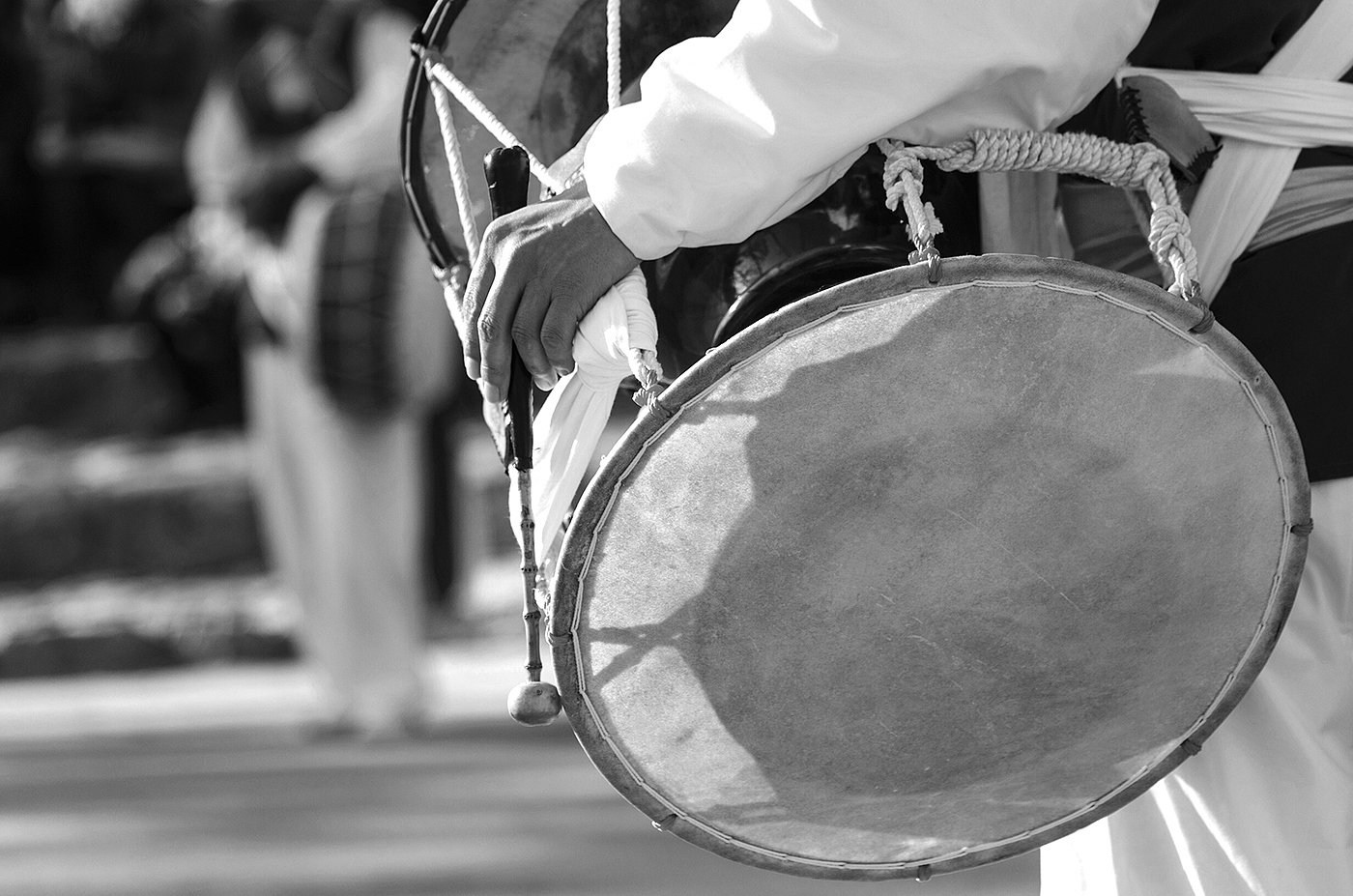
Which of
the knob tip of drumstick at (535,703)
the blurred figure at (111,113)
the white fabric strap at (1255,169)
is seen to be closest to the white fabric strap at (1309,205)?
the white fabric strap at (1255,169)

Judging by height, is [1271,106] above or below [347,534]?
above

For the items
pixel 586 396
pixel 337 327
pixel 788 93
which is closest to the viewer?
pixel 788 93

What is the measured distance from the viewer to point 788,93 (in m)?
1.23

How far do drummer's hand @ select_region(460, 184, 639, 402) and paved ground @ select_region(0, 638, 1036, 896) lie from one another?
2.06 metres

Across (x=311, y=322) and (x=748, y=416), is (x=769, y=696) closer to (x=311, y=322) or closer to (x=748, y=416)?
(x=748, y=416)

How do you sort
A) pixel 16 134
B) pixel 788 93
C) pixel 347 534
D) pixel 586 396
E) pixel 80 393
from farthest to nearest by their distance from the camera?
1. pixel 16 134
2. pixel 80 393
3. pixel 347 534
4. pixel 586 396
5. pixel 788 93

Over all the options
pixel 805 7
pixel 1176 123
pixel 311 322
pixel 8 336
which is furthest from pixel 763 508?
pixel 8 336

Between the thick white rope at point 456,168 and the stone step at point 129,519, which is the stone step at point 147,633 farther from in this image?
the thick white rope at point 456,168

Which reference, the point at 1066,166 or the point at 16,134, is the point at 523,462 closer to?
the point at 1066,166

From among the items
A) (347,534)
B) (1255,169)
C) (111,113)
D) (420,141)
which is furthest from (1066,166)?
(111,113)

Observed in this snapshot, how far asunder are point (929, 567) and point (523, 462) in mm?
302

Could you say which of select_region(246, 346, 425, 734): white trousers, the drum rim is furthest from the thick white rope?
select_region(246, 346, 425, 734): white trousers

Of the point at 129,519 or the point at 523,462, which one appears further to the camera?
the point at 129,519

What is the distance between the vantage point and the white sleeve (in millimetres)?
1227
